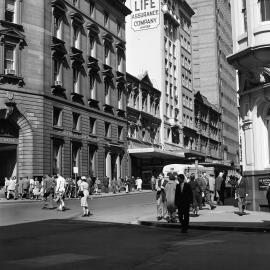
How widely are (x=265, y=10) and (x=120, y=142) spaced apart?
33060 mm

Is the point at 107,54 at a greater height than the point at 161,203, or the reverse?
the point at 107,54

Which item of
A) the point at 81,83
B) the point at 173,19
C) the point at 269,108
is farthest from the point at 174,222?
the point at 173,19

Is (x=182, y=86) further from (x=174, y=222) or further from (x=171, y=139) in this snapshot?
(x=174, y=222)

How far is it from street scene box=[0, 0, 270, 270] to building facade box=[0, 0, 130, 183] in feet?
0.35

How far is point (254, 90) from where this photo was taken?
21.8m

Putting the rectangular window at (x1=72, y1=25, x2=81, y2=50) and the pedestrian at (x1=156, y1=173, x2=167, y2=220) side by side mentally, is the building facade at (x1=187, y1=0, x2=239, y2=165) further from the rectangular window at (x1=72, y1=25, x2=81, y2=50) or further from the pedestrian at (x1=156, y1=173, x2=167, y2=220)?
the pedestrian at (x1=156, y1=173, x2=167, y2=220)

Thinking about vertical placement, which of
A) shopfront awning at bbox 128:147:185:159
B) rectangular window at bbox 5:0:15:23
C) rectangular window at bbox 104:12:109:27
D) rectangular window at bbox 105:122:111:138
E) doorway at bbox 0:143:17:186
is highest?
rectangular window at bbox 104:12:109:27

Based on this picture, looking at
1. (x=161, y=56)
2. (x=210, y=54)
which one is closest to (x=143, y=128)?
(x=161, y=56)

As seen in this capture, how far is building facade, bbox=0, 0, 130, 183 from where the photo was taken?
3809cm

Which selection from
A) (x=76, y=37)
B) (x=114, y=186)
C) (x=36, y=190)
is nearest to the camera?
(x=36, y=190)

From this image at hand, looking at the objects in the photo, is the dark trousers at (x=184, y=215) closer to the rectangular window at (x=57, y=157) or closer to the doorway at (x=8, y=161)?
the doorway at (x=8, y=161)

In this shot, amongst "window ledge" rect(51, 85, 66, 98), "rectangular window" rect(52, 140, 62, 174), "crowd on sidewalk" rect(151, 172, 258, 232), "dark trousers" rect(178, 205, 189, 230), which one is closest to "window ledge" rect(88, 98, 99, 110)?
"window ledge" rect(51, 85, 66, 98)

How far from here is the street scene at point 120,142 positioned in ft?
40.6

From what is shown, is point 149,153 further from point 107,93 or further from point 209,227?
point 209,227
